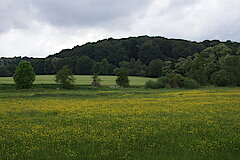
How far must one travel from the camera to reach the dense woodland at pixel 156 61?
91.1 meters

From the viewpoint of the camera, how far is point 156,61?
133 meters

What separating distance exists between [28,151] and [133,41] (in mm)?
187778

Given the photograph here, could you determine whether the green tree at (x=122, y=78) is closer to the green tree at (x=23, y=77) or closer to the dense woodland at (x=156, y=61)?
the dense woodland at (x=156, y=61)

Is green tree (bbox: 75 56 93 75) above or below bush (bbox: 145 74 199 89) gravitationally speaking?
above

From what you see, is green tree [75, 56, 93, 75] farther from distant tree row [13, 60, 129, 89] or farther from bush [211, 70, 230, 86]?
bush [211, 70, 230, 86]

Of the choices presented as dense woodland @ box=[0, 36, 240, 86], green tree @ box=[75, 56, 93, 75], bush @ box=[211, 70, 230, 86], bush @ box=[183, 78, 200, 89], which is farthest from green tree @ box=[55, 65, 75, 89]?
green tree @ box=[75, 56, 93, 75]

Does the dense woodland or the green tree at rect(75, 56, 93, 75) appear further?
the green tree at rect(75, 56, 93, 75)

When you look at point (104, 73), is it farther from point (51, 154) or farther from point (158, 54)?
point (51, 154)

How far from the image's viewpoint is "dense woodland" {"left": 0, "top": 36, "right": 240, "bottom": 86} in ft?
299

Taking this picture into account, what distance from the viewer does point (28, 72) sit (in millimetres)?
66812

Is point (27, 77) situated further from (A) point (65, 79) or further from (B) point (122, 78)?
(B) point (122, 78)

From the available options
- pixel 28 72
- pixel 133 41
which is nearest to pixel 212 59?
pixel 28 72

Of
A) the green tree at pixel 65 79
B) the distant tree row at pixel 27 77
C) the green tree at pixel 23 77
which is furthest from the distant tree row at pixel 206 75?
the green tree at pixel 23 77

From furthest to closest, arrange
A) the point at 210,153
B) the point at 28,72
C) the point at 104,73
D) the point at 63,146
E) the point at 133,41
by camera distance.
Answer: the point at 133,41 → the point at 104,73 → the point at 28,72 → the point at 63,146 → the point at 210,153
